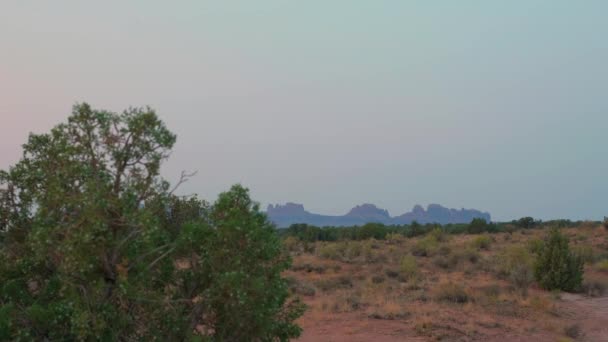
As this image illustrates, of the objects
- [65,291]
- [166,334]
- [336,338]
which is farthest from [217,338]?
[336,338]

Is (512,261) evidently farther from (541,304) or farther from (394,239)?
(394,239)

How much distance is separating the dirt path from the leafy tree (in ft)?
39.0

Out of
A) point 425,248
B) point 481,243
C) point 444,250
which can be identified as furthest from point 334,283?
point 481,243

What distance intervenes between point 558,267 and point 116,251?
19698 mm

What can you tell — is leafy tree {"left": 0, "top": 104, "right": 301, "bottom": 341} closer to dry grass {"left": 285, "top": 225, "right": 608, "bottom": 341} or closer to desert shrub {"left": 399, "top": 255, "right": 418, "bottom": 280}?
dry grass {"left": 285, "top": 225, "right": 608, "bottom": 341}

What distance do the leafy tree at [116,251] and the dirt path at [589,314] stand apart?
468 inches

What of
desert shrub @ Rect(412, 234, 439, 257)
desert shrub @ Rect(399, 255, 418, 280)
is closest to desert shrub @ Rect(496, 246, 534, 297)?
desert shrub @ Rect(399, 255, 418, 280)

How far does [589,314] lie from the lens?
18.2 metres

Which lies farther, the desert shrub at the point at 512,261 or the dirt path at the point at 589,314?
the desert shrub at the point at 512,261

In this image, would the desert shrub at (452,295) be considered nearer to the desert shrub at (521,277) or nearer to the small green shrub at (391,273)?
the desert shrub at (521,277)

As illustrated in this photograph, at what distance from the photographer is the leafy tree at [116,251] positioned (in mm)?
5949

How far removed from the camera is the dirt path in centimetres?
1569

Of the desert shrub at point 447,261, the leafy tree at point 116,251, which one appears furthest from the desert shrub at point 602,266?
the leafy tree at point 116,251

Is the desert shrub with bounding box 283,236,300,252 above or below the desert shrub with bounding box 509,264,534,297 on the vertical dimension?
above
